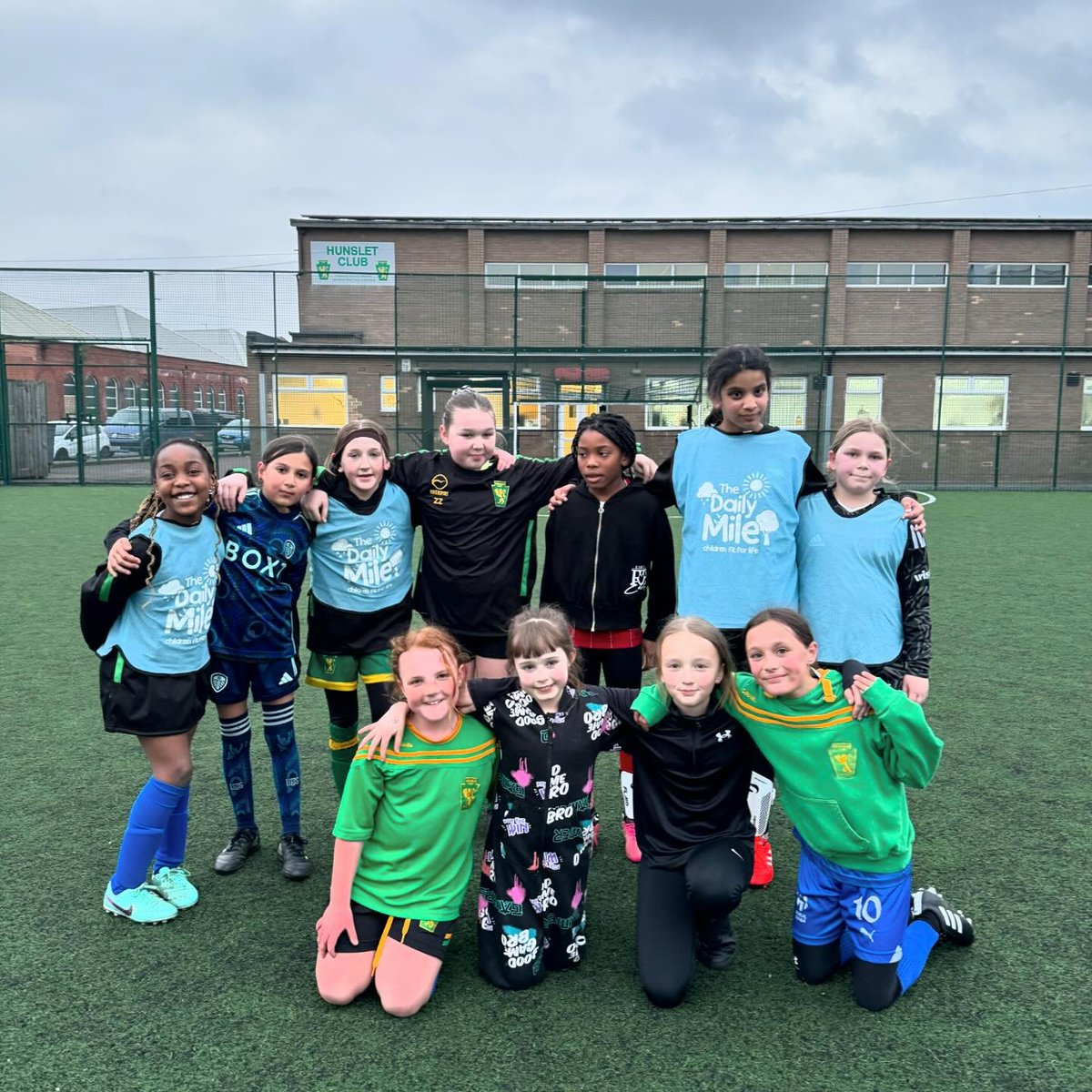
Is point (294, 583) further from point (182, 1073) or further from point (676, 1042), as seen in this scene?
point (676, 1042)

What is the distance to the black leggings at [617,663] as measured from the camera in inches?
131

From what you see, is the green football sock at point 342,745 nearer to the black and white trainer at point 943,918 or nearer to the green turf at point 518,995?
the green turf at point 518,995

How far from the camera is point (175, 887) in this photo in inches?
113

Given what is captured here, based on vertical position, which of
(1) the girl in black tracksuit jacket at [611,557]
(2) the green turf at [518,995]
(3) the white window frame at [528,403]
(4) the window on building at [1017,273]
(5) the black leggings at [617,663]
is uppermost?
(4) the window on building at [1017,273]

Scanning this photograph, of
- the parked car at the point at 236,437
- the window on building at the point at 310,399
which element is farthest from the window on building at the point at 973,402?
the parked car at the point at 236,437

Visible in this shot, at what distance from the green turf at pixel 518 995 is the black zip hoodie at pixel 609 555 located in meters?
0.87

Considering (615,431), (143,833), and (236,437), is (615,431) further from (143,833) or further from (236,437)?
(236,437)

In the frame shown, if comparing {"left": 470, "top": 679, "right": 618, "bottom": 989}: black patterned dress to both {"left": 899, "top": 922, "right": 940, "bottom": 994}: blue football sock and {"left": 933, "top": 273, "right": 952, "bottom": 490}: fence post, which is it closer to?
{"left": 899, "top": 922, "right": 940, "bottom": 994}: blue football sock

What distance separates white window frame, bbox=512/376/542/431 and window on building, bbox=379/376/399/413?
2477 mm

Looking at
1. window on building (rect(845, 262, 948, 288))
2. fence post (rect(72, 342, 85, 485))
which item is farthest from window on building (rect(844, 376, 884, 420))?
fence post (rect(72, 342, 85, 485))

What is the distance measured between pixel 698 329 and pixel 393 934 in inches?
637

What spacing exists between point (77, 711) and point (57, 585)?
3.93m

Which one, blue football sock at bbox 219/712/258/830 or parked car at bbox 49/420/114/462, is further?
parked car at bbox 49/420/114/462

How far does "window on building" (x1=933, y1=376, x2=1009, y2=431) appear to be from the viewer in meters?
21.4
